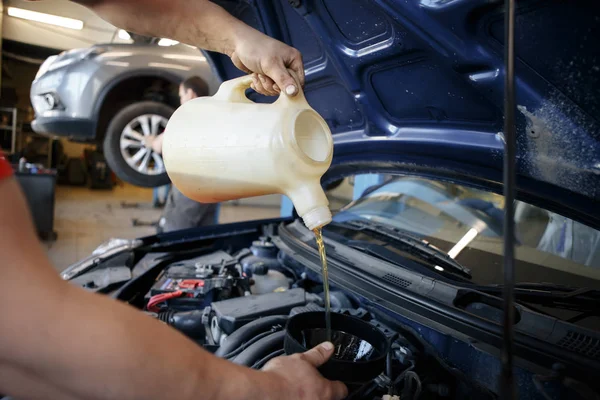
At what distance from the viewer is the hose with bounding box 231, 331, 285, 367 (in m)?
0.87

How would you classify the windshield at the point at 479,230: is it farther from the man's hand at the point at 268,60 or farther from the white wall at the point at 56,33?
the white wall at the point at 56,33

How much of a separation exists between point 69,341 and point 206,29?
2.82ft

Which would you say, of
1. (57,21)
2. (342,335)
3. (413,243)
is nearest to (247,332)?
(342,335)

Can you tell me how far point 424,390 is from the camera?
2.87 ft

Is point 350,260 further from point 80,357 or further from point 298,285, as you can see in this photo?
point 80,357

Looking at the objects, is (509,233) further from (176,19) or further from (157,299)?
(157,299)

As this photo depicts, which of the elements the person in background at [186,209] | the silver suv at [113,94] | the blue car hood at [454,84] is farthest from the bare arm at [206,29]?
the silver suv at [113,94]

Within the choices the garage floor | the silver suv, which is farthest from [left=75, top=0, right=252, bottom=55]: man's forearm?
the silver suv

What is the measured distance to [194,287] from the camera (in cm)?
132

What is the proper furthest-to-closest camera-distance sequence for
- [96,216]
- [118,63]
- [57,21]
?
[96,216]
[57,21]
[118,63]

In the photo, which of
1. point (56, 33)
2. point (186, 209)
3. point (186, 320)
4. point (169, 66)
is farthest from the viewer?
point (56, 33)

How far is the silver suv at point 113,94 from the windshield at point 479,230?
7.06 ft

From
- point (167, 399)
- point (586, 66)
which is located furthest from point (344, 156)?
point (167, 399)

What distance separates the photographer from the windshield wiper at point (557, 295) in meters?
0.89
